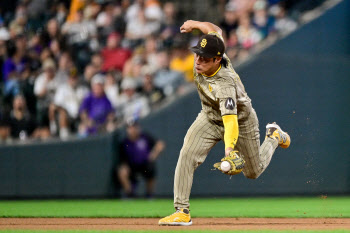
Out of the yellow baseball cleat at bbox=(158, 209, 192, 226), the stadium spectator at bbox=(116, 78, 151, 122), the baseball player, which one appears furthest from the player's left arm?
the stadium spectator at bbox=(116, 78, 151, 122)

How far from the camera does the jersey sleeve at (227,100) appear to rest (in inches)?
232

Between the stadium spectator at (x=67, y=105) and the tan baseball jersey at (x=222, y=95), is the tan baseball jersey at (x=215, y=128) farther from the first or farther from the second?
the stadium spectator at (x=67, y=105)

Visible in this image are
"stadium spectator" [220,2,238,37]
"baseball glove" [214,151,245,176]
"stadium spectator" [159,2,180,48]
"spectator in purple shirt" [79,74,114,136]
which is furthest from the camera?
"stadium spectator" [159,2,180,48]

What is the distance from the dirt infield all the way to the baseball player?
0.38 m

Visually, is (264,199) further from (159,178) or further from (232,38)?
(232,38)

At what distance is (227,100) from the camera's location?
5934 millimetres

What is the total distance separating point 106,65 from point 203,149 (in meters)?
5.88

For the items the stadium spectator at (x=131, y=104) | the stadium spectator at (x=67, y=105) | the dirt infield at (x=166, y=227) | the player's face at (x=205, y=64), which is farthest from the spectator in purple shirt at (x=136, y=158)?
the player's face at (x=205, y=64)

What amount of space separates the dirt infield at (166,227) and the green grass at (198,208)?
0.57 meters

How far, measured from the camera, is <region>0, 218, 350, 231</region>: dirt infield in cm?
650

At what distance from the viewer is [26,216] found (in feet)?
27.1

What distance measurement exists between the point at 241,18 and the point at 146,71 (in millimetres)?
1870

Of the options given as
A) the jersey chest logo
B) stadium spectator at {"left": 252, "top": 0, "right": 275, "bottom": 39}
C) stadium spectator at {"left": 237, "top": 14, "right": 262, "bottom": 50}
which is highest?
stadium spectator at {"left": 252, "top": 0, "right": 275, "bottom": 39}

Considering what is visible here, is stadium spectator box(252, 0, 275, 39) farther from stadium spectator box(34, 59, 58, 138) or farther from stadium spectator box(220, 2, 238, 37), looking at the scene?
stadium spectator box(34, 59, 58, 138)
